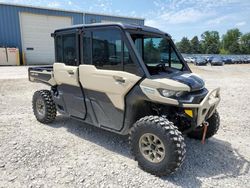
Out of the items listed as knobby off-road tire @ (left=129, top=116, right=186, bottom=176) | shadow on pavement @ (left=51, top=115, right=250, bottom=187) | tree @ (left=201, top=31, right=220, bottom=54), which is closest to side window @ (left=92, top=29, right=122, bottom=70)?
knobby off-road tire @ (left=129, top=116, right=186, bottom=176)

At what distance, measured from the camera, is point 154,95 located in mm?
3449

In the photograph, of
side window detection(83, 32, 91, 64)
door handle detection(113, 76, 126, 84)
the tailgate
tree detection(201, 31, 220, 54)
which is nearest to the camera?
door handle detection(113, 76, 126, 84)

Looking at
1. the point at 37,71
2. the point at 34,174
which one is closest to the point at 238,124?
the point at 34,174

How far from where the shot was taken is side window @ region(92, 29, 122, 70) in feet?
12.6

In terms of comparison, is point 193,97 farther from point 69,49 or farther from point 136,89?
point 69,49

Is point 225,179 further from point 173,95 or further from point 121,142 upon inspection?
Answer: point 121,142

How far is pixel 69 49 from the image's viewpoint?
4680 millimetres

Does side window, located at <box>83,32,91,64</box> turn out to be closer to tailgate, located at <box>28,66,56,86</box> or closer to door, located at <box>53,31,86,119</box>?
door, located at <box>53,31,86,119</box>

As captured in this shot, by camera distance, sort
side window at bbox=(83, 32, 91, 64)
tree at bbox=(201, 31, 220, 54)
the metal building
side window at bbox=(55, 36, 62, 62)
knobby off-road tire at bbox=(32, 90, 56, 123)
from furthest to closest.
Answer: tree at bbox=(201, 31, 220, 54) → the metal building → knobby off-road tire at bbox=(32, 90, 56, 123) → side window at bbox=(55, 36, 62, 62) → side window at bbox=(83, 32, 91, 64)

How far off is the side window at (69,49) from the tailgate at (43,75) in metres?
0.72

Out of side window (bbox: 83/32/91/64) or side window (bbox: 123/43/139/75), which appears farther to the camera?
side window (bbox: 83/32/91/64)

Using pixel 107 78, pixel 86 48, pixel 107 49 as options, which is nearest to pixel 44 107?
pixel 86 48

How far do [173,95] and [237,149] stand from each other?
202 cm

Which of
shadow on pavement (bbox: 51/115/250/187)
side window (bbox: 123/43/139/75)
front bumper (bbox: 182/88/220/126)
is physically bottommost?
shadow on pavement (bbox: 51/115/250/187)
